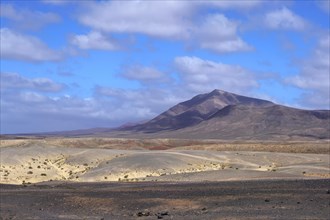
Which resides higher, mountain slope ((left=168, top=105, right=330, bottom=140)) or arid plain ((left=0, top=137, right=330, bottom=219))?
mountain slope ((left=168, top=105, right=330, bottom=140))

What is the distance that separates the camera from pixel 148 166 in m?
48.8

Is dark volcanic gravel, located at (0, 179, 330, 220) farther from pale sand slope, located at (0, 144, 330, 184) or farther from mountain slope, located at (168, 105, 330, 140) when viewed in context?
mountain slope, located at (168, 105, 330, 140)

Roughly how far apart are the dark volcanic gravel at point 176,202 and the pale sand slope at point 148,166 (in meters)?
8.90

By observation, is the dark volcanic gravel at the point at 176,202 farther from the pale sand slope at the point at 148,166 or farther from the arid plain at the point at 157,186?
the pale sand slope at the point at 148,166

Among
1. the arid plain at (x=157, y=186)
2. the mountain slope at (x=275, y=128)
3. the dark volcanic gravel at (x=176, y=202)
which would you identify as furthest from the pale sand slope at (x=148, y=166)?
the mountain slope at (x=275, y=128)

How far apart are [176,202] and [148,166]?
22.2 meters

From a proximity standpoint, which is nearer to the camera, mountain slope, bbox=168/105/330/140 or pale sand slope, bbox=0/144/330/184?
A: pale sand slope, bbox=0/144/330/184

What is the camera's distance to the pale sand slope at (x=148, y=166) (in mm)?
44344

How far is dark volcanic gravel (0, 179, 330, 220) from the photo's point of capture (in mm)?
22656

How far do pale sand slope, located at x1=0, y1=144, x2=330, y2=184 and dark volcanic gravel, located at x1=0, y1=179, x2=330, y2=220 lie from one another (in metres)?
8.90

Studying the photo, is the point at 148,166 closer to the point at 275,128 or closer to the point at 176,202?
the point at 176,202

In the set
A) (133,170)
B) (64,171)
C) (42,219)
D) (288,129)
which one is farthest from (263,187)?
(288,129)

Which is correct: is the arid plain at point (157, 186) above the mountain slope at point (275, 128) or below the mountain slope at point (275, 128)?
below

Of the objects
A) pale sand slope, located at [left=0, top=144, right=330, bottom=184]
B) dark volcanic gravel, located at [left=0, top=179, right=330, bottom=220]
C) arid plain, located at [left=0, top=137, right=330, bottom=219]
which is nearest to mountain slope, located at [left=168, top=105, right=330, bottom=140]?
pale sand slope, located at [left=0, top=144, right=330, bottom=184]
